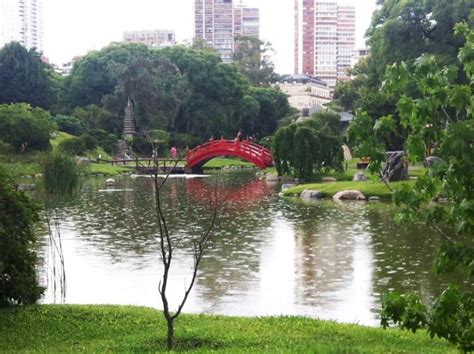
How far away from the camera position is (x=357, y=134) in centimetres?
527

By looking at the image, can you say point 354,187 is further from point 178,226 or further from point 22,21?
point 22,21

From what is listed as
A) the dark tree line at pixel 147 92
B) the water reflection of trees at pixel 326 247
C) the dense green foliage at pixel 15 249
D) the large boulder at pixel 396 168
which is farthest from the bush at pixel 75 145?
the dense green foliage at pixel 15 249

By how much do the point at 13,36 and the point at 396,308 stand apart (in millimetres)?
152038

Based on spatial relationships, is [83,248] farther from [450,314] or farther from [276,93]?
[276,93]

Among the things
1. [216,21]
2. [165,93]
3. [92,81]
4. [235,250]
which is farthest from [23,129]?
[216,21]

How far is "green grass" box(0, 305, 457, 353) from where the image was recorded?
708 cm

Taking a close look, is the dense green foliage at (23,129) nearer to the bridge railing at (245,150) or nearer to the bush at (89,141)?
the bush at (89,141)

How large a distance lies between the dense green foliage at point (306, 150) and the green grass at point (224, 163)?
18.7 m

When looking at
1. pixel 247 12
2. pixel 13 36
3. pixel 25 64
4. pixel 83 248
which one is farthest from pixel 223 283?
pixel 247 12

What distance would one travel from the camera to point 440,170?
4.88 metres

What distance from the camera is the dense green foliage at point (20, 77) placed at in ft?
195

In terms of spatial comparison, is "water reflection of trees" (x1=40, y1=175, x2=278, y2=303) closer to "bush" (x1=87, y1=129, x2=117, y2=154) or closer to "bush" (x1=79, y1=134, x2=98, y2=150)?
"bush" (x1=79, y1=134, x2=98, y2=150)

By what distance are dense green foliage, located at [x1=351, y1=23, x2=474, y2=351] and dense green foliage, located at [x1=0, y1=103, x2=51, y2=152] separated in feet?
136

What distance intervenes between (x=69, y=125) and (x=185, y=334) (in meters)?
49.6
